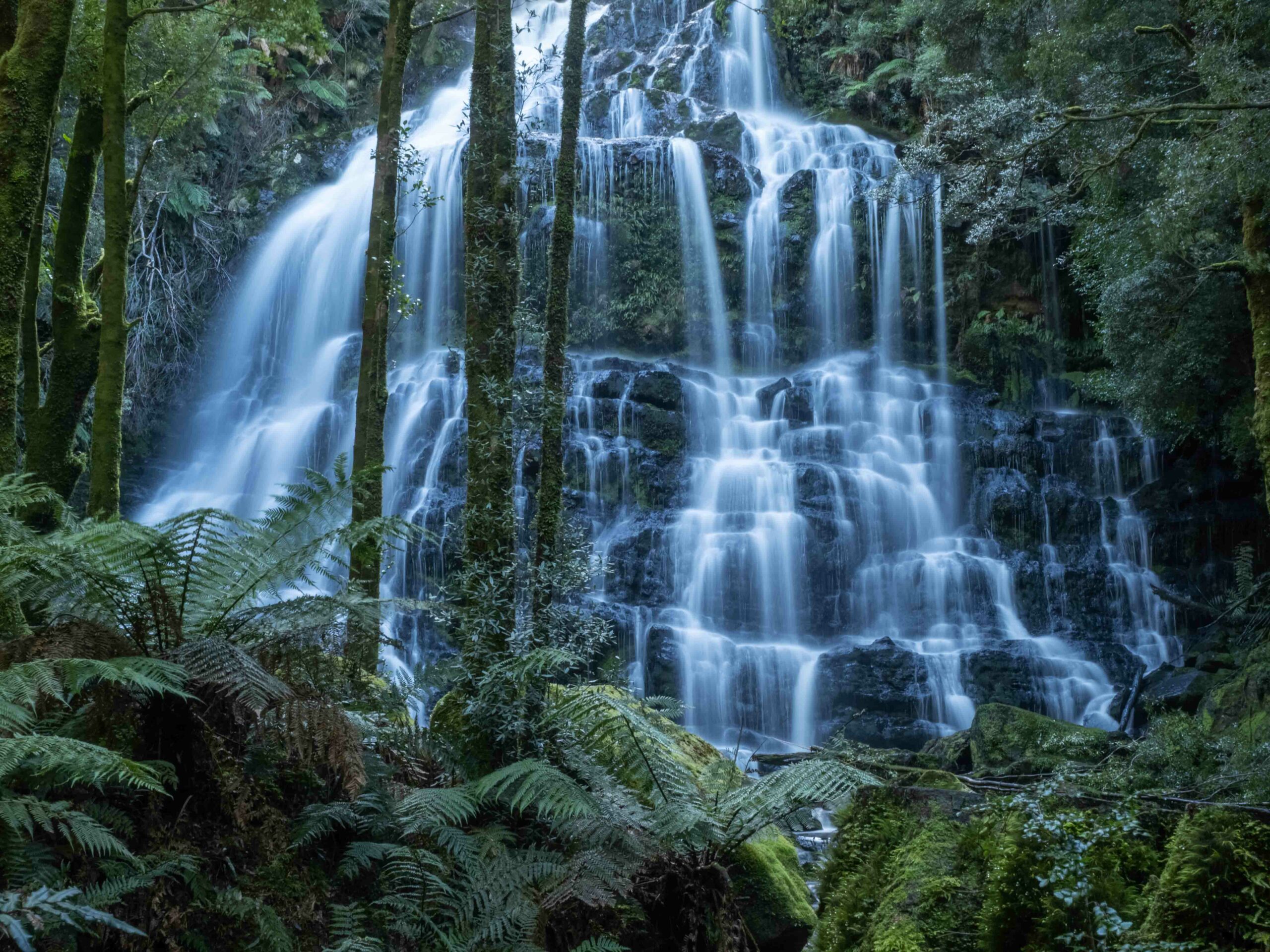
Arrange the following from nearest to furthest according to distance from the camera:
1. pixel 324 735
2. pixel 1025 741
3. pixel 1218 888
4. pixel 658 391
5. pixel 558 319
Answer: pixel 1218 888
pixel 324 735
pixel 558 319
pixel 1025 741
pixel 658 391

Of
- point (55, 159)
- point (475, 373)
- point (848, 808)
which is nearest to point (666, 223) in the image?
point (55, 159)

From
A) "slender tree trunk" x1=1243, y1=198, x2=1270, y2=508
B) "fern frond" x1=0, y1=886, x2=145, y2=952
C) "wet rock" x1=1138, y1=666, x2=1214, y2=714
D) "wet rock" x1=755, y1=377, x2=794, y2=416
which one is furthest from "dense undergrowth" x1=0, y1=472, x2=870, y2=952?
"wet rock" x1=755, y1=377, x2=794, y2=416

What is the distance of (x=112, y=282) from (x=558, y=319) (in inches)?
125

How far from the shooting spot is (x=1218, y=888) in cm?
201

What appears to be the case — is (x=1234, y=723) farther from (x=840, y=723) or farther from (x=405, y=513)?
(x=405, y=513)

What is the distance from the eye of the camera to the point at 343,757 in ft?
10.8

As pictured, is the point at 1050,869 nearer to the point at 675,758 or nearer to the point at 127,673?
the point at 675,758

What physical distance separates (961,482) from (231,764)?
1656cm

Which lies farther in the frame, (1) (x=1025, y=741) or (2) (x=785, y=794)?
(1) (x=1025, y=741)

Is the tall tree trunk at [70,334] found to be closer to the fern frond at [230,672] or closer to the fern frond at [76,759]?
the fern frond at [230,672]

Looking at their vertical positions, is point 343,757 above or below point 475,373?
below

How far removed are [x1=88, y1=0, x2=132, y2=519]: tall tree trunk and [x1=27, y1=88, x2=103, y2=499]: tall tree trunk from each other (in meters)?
0.53

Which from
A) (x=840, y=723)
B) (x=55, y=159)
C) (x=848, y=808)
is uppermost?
(x=55, y=159)

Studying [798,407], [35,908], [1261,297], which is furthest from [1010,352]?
[35,908]
